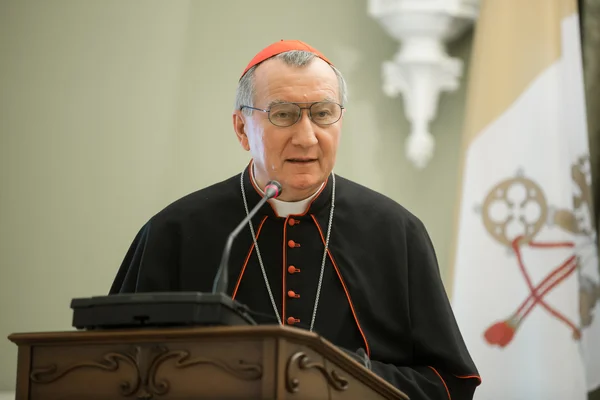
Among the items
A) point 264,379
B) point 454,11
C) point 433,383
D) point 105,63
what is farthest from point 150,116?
point 264,379

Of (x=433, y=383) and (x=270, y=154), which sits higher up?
(x=270, y=154)

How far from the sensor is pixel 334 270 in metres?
3.42

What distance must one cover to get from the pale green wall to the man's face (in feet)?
6.13

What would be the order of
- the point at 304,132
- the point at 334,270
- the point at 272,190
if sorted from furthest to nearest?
1. the point at 334,270
2. the point at 304,132
3. the point at 272,190

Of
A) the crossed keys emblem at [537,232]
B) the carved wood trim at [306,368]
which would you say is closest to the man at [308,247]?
the carved wood trim at [306,368]

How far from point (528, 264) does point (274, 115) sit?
176 cm

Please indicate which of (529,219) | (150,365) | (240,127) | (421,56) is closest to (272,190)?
(150,365)

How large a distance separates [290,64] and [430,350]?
1106 millimetres

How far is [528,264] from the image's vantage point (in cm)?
457

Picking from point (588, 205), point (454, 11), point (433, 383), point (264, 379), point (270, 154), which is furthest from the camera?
point (454, 11)

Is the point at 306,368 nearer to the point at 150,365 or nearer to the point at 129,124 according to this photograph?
the point at 150,365

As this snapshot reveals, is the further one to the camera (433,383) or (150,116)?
(150,116)

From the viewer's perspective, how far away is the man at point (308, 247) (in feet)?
10.7

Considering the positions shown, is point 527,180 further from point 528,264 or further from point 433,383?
point 433,383
